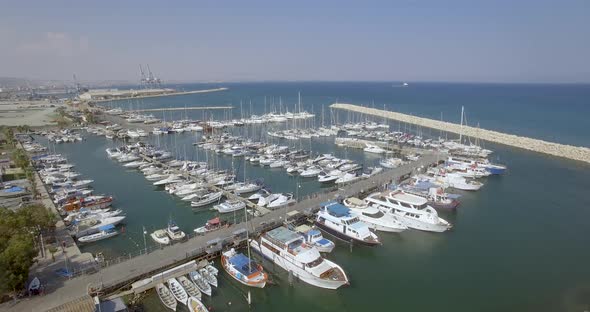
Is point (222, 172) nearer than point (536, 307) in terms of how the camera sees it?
No

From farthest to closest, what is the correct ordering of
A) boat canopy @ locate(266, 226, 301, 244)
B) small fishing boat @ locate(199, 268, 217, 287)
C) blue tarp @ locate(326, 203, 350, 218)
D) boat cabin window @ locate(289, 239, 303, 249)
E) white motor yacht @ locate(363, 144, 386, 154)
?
1. white motor yacht @ locate(363, 144, 386, 154)
2. blue tarp @ locate(326, 203, 350, 218)
3. boat canopy @ locate(266, 226, 301, 244)
4. boat cabin window @ locate(289, 239, 303, 249)
5. small fishing boat @ locate(199, 268, 217, 287)

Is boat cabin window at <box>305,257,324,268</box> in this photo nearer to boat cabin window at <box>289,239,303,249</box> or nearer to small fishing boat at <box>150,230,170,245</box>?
boat cabin window at <box>289,239,303,249</box>

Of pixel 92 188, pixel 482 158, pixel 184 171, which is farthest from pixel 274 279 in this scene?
pixel 482 158

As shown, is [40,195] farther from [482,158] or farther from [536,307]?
[482,158]

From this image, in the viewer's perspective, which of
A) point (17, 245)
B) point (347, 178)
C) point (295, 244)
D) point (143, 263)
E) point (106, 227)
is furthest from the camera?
point (347, 178)

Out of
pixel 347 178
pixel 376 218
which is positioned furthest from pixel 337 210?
pixel 347 178

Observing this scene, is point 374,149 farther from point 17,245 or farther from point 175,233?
point 17,245

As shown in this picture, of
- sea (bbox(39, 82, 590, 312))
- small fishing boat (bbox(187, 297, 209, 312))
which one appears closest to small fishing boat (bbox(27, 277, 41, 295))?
sea (bbox(39, 82, 590, 312))
